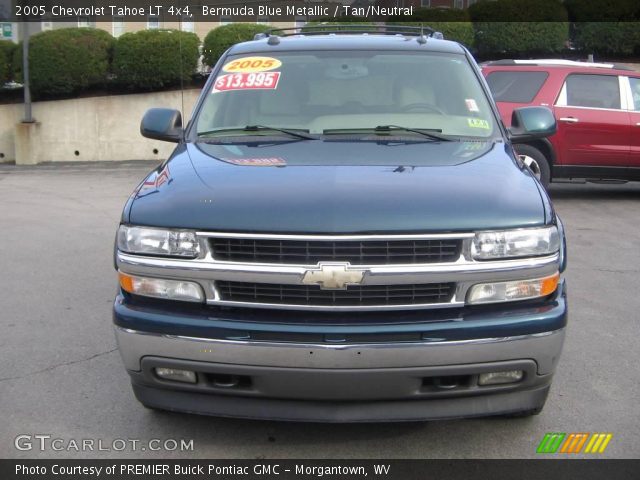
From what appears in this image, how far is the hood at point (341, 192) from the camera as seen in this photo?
3.32m

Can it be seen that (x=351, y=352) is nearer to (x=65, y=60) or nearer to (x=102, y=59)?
(x=65, y=60)

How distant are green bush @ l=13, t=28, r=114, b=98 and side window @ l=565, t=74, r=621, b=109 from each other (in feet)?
37.6

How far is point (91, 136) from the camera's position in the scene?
18.6 metres

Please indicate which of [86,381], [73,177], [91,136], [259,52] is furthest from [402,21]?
[86,381]

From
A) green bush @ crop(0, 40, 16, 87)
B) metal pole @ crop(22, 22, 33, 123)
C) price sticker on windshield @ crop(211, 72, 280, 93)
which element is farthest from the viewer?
green bush @ crop(0, 40, 16, 87)

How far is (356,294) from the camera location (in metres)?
3.33

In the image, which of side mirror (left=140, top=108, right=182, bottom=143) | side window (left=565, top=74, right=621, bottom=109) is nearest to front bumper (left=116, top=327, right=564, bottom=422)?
side mirror (left=140, top=108, right=182, bottom=143)

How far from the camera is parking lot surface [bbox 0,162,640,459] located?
3.80 m

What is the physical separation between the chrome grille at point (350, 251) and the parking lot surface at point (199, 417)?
0.99m

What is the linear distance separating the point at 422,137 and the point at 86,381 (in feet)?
7.74

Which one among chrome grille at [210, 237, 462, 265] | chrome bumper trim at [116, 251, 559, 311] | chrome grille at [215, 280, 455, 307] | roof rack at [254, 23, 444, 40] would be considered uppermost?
roof rack at [254, 23, 444, 40]

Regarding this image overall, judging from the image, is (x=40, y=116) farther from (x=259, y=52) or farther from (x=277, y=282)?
(x=277, y=282)

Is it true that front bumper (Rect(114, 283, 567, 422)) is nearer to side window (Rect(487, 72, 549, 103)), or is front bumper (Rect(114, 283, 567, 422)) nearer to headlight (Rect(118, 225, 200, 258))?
headlight (Rect(118, 225, 200, 258))

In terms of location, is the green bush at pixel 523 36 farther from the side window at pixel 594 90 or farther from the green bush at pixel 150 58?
the side window at pixel 594 90
